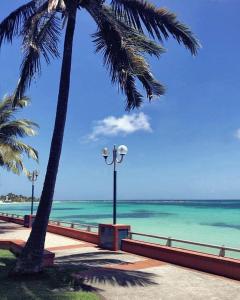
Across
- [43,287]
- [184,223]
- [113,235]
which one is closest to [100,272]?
[43,287]

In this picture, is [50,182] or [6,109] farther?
[6,109]

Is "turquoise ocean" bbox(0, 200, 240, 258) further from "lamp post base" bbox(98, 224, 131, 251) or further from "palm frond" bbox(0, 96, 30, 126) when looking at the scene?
"palm frond" bbox(0, 96, 30, 126)

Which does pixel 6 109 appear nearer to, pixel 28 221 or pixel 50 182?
pixel 28 221

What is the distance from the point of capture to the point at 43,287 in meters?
9.46

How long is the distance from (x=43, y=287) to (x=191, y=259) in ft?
17.5

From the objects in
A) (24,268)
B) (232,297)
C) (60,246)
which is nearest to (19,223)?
(60,246)

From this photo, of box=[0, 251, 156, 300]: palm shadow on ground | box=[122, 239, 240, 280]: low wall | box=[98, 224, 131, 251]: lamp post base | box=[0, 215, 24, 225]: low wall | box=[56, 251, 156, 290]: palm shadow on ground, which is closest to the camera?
box=[0, 251, 156, 300]: palm shadow on ground

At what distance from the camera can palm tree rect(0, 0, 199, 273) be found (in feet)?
34.6

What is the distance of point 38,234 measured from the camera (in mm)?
10375

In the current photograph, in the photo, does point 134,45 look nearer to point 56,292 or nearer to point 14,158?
point 56,292

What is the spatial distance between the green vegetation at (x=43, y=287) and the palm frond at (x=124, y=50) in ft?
18.0

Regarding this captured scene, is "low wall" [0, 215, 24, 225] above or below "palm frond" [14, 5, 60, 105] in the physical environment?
below

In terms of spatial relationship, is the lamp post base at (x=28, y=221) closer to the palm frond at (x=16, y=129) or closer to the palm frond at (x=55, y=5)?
the palm frond at (x=16, y=129)

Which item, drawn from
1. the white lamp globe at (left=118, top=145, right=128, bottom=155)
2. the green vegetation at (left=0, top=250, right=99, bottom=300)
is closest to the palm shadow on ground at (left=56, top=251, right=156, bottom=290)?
the green vegetation at (left=0, top=250, right=99, bottom=300)
